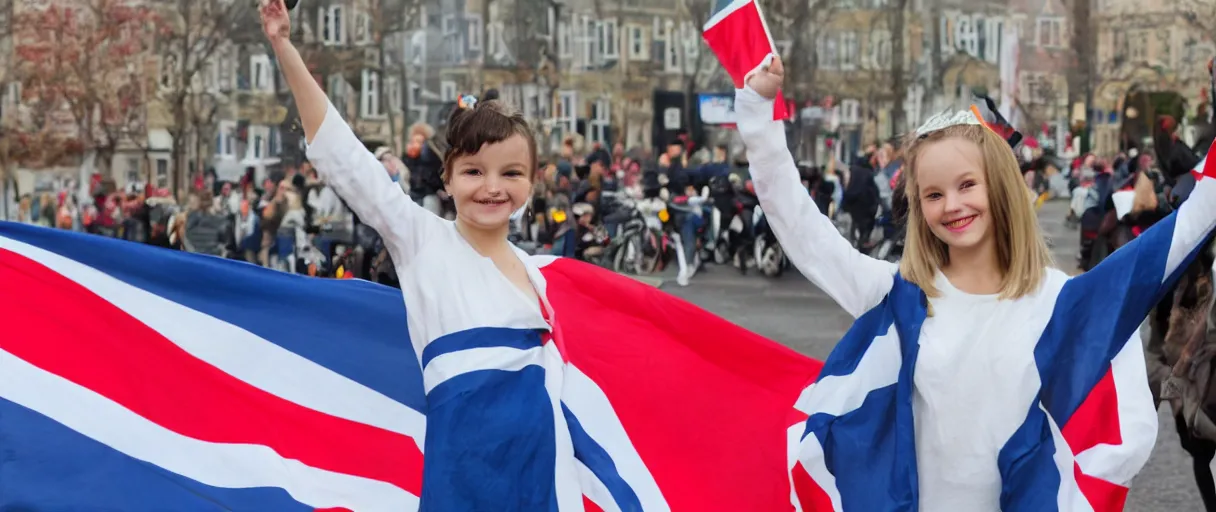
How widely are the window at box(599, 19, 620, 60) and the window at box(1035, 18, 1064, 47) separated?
35.7 ft

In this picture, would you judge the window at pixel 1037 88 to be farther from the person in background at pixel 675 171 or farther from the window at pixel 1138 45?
the person in background at pixel 675 171

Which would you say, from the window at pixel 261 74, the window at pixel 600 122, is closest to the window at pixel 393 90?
the window at pixel 261 74

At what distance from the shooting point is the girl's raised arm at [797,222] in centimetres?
343

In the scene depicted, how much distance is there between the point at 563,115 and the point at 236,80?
865 centimetres

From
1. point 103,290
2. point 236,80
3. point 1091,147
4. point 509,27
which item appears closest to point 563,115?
point 509,27

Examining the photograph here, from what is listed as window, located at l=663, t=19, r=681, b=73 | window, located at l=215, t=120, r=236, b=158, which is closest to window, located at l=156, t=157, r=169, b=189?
window, located at l=215, t=120, r=236, b=158

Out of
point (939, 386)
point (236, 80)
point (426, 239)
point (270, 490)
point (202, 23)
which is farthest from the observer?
point (236, 80)

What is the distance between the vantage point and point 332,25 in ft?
127

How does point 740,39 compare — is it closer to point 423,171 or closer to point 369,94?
point 423,171

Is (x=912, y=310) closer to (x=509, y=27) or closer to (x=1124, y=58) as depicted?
(x=509, y=27)

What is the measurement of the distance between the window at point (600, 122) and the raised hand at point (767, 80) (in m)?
34.8

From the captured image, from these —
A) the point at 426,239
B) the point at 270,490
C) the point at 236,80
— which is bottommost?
the point at 270,490

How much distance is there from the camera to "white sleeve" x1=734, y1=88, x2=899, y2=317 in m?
3.43

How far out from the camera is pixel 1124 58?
39406 mm
